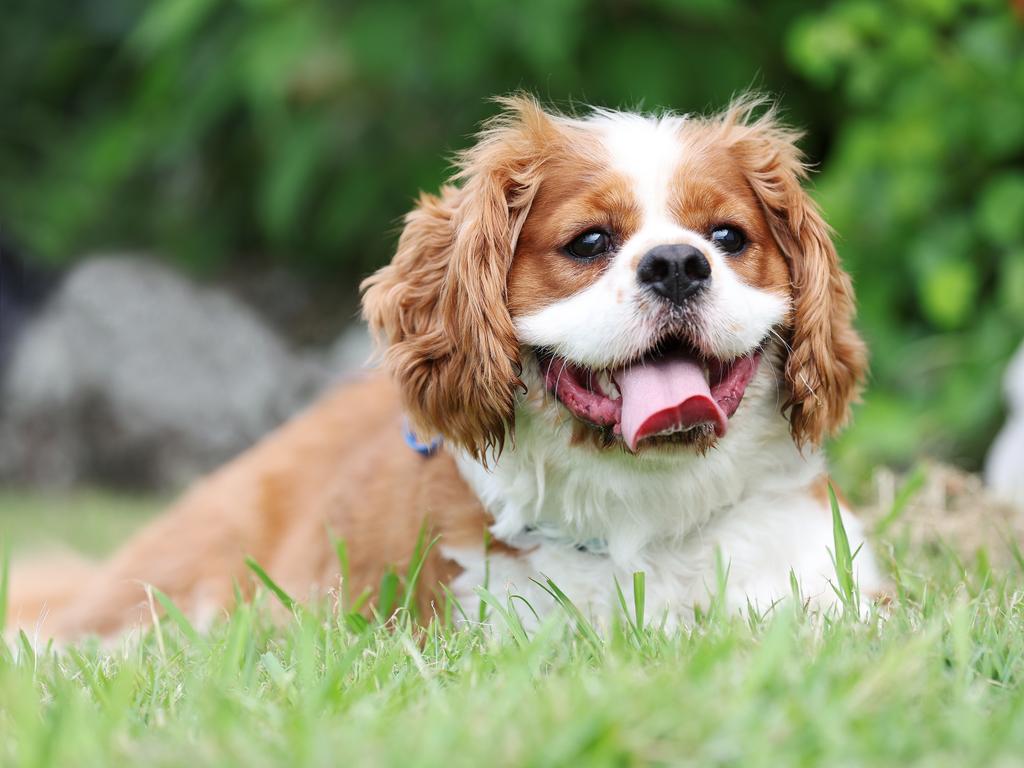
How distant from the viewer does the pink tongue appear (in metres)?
2.77

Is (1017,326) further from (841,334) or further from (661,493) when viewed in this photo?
(661,493)

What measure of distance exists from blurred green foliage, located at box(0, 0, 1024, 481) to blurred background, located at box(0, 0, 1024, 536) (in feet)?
0.06

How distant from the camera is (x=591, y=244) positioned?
2.97 metres

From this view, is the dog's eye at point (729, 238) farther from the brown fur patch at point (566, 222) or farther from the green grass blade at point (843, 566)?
the green grass blade at point (843, 566)

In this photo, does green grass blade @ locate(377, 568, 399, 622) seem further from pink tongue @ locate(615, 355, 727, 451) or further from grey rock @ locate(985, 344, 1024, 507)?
grey rock @ locate(985, 344, 1024, 507)

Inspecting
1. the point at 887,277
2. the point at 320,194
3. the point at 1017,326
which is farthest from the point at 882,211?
the point at 320,194

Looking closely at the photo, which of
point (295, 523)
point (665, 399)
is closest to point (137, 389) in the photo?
point (295, 523)

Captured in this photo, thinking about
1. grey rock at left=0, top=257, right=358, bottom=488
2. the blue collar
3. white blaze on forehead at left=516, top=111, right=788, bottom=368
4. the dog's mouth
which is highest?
white blaze on forehead at left=516, top=111, right=788, bottom=368

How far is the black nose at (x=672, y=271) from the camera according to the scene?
2.79 meters

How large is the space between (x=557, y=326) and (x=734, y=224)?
51cm

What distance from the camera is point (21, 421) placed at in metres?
8.62

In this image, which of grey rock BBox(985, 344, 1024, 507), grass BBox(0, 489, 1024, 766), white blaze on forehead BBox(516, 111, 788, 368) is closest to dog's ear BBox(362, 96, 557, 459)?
white blaze on forehead BBox(516, 111, 788, 368)

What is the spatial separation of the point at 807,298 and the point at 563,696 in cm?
152

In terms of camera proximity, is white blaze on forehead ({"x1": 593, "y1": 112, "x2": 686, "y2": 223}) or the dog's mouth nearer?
the dog's mouth
